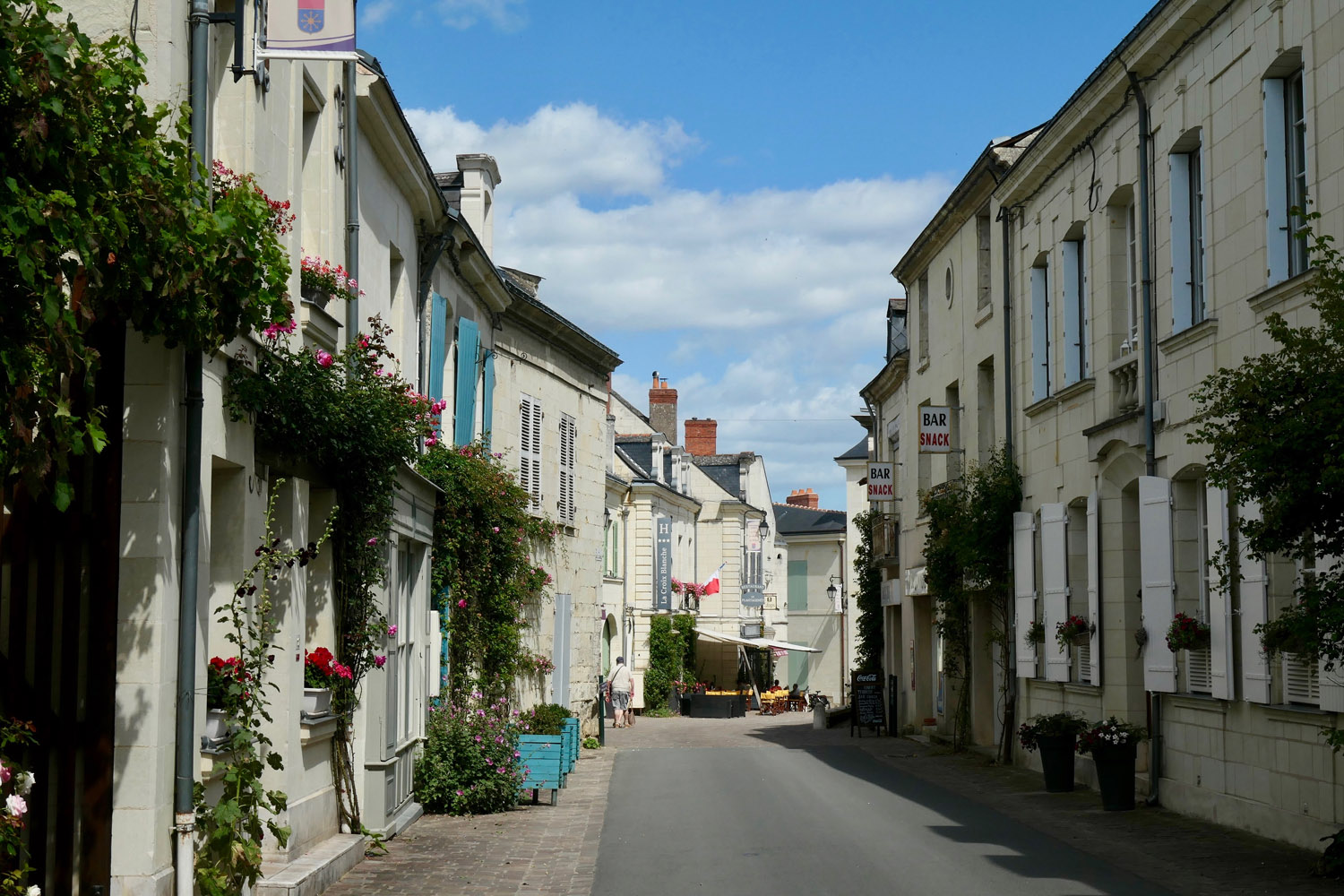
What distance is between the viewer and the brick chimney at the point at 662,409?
186ft

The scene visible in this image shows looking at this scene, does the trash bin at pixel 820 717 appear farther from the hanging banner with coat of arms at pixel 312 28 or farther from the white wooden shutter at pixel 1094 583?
the hanging banner with coat of arms at pixel 312 28

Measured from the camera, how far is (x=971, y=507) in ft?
68.4

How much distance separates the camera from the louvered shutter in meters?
12.8

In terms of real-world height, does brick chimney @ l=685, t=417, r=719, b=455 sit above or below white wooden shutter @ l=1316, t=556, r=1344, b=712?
above

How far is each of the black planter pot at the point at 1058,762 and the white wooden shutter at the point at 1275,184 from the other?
6.37 meters

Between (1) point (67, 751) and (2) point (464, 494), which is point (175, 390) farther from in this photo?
(2) point (464, 494)

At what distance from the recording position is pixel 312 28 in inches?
320

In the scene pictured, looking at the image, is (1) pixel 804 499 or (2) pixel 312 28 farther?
(1) pixel 804 499

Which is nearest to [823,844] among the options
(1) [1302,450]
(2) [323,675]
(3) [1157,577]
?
(2) [323,675]

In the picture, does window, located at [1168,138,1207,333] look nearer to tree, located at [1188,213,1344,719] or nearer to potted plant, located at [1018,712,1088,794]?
potted plant, located at [1018,712,1088,794]

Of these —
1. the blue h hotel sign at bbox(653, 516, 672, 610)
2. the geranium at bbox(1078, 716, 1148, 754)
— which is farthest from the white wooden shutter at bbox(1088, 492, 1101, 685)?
the blue h hotel sign at bbox(653, 516, 672, 610)

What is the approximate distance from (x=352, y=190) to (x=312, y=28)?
384 cm

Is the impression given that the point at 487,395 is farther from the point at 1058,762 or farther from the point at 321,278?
the point at 321,278

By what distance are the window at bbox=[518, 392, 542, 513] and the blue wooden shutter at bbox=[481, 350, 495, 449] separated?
1.79 metres
